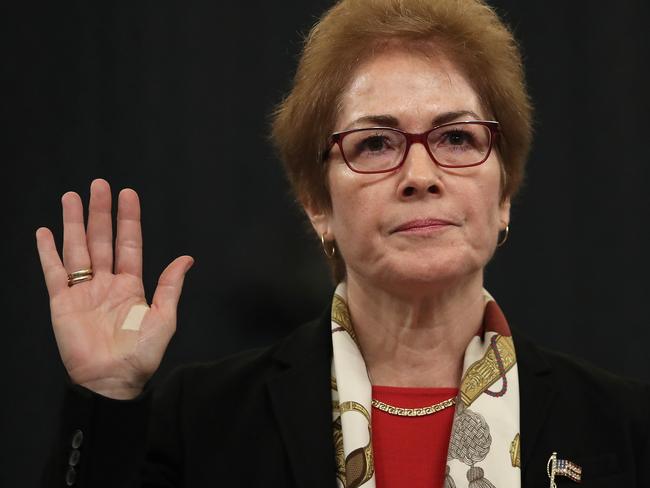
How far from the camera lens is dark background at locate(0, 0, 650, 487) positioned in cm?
262

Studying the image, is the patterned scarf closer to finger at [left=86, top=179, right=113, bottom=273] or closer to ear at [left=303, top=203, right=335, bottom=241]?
ear at [left=303, top=203, right=335, bottom=241]

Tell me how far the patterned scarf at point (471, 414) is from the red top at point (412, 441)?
0.04m

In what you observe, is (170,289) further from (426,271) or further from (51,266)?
(426,271)

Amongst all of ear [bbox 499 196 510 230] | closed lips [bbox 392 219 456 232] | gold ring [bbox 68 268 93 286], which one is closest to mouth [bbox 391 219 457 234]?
closed lips [bbox 392 219 456 232]

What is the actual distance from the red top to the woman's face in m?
0.22

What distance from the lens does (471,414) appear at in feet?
6.04

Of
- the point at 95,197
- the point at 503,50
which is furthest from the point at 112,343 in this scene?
the point at 503,50

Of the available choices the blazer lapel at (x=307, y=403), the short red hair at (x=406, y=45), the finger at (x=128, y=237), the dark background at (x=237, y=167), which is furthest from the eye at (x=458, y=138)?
the dark background at (x=237, y=167)

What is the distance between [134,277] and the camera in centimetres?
188

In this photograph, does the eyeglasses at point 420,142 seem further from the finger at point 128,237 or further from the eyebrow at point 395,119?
the finger at point 128,237

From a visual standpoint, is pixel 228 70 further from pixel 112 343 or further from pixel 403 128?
pixel 112 343

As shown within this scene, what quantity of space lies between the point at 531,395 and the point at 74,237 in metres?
0.93

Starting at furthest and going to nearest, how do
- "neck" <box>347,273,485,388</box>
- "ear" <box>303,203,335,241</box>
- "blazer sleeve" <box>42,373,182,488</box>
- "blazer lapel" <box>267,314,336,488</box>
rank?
"ear" <box>303,203,335,241</box>
"neck" <box>347,273,485,388</box>
"blazer lapel" <box>267,314,336,488</box>
"blazer sleeve" <box>42,373,182,488</box>

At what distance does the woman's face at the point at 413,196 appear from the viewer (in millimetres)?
1837
